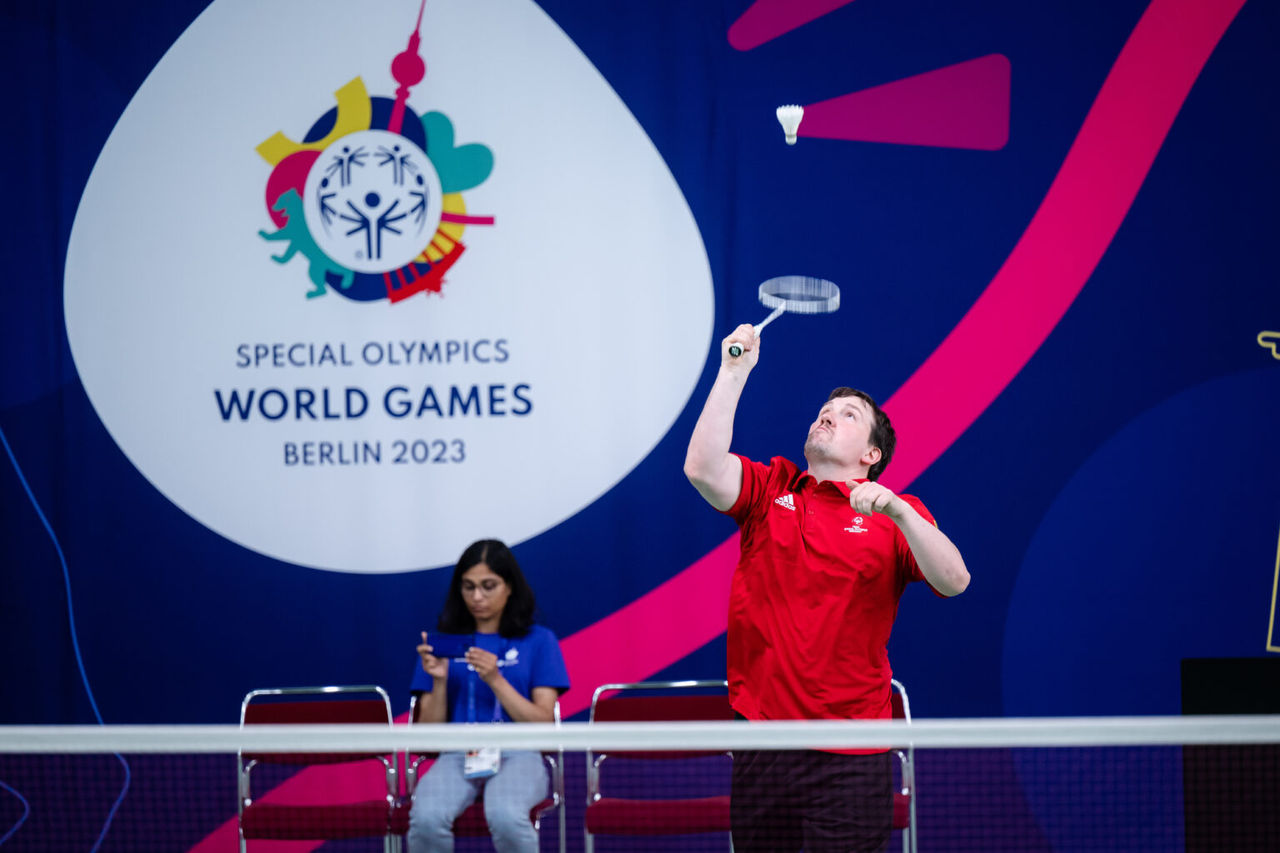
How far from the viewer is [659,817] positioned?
14.7 feet

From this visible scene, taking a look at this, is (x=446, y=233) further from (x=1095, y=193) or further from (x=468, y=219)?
(x=1095, y=193)

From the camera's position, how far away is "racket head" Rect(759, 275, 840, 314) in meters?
4.39

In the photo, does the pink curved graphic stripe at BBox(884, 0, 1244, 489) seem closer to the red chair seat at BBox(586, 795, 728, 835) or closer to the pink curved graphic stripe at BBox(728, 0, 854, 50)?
the pink curved graphic stripe at BBox(728, 0, 854, 50)

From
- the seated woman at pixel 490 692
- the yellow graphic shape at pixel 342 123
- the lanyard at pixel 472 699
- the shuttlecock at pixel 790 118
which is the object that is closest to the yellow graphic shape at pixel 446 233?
the yellow graphic shape at pixel 342 123

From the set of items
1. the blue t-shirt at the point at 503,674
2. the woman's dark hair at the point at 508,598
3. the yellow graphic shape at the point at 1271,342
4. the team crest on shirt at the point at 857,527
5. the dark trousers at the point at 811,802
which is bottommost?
the dark trousers at the point at 811,802

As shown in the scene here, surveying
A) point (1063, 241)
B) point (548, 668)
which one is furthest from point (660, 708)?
point (1063, 241)

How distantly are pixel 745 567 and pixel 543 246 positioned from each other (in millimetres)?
2609

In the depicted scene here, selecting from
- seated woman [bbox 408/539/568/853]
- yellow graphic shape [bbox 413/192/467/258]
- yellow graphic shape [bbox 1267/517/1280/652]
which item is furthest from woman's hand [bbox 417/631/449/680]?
yellow graphic shape [bbox 1267/517/1280/652]

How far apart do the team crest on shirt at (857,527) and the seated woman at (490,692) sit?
1.77 meters

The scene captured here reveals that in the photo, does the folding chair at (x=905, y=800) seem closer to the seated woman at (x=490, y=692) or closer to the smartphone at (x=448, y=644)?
the seated woman at (x=490, y=692)

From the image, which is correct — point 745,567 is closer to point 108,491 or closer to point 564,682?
point 564,682

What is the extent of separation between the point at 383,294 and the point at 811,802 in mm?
3465

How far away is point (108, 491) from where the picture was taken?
18.9 ft

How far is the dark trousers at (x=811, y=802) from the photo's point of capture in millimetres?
3240
